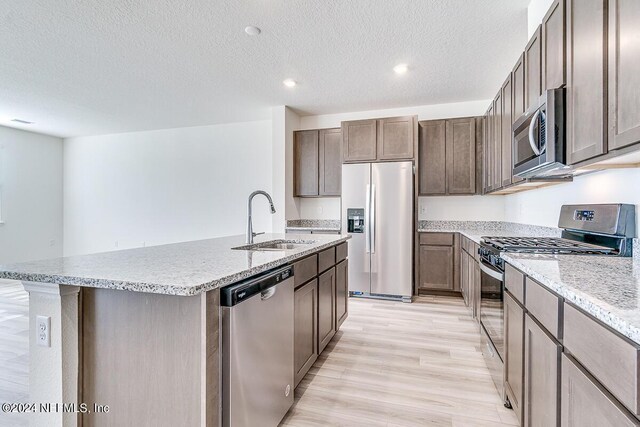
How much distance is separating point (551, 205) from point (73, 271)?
3.31 metres

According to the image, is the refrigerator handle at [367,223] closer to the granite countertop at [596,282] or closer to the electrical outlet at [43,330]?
the granite countertop at [596,282]

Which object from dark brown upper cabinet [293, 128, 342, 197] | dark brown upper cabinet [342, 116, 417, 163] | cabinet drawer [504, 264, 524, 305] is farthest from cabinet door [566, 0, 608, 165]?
dark brown upper cabinet [293, 128, 342, 197]

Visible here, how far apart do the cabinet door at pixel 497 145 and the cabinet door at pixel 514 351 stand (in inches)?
66.2

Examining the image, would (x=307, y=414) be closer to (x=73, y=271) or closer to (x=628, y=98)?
(x=73, y=271)

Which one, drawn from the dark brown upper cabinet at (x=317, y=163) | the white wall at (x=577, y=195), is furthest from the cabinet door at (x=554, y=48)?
the dark brown upper cabinet at (x=317, y=163)

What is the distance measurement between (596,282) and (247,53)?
10.3ft

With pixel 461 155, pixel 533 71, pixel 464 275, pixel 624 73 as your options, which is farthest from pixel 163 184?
pixel 624 73

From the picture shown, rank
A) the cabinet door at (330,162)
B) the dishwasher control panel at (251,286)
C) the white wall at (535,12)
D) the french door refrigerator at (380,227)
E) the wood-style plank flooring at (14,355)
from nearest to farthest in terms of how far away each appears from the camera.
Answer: the dishwasher control panel at (251,286), the wood-style plank flooring at (14,355), the white wall at (535,12), the french door refrigerator at (380,227), the cabinet door at (330,162)

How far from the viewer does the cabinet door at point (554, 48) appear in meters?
1.64

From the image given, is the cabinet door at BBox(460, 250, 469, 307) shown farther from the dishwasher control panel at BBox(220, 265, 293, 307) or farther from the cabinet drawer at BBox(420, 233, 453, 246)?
the dishwasher control panel at BBox(220, 265, 293, 307)

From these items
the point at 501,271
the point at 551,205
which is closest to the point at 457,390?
the point at 501,271

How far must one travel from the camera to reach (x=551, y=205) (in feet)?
9.13

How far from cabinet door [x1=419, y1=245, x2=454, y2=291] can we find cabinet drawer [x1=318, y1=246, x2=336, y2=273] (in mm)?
2043

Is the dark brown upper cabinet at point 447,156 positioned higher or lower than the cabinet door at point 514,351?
higher
